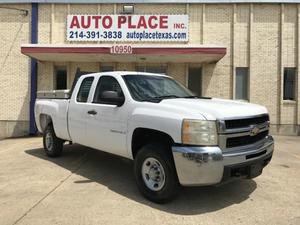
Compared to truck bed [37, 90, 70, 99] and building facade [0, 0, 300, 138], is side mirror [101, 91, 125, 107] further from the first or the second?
building facade [0, 0, 300, 138]

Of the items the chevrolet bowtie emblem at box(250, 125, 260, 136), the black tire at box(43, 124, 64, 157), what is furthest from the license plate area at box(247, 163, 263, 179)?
the black tire at box(43, 124, 64, 157)

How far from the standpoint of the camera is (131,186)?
594cm

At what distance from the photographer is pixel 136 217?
177 inches

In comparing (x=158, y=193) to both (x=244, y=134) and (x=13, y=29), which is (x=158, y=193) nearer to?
(x=244, y=134)

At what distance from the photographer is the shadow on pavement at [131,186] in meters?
4.94

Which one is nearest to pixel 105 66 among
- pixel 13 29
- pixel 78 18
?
pixel 78 18

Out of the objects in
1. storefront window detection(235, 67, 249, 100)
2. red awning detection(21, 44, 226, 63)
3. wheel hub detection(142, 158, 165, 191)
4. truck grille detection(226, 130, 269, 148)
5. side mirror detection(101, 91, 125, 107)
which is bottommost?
wheel hub detection(142, 158, 165, 191)

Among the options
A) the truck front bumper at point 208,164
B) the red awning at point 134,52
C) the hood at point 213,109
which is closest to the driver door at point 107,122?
the hood at point 213,109

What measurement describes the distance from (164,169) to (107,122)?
1.65 m

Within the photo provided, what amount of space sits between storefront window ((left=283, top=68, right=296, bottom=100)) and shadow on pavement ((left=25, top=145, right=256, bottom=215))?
414 inches

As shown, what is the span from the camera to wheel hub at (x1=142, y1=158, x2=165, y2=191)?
497 cm

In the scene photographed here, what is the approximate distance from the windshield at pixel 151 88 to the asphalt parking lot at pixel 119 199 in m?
1.64

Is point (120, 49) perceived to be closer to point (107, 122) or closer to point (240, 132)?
point (107, 122)

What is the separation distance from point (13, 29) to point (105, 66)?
187 inches
